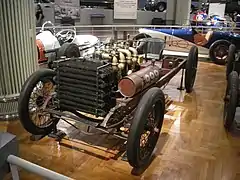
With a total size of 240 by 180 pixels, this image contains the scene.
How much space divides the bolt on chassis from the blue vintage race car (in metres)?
4.16

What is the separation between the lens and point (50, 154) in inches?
109

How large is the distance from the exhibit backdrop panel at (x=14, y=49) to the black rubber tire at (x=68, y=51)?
4.37ft

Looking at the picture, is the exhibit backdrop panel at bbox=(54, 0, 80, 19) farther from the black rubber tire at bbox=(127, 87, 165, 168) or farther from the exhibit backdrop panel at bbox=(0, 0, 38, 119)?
the black rubber tire at bbox=(127, 87, 165, 168)

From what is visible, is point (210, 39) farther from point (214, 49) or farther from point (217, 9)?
point (217, 9)

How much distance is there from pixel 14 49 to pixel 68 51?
5.77 feet

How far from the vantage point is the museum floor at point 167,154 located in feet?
8.20

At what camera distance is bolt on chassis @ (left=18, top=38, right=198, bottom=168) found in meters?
2.59

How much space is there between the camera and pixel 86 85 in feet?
8.89

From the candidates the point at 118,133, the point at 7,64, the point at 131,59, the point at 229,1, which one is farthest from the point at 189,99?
the point at 229,1

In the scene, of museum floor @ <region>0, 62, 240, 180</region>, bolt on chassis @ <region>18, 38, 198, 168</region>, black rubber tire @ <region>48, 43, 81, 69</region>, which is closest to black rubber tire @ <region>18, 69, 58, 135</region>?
bolt on chassis @ <region>18, 38, 198, 168</region>

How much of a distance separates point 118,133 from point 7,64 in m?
1.67

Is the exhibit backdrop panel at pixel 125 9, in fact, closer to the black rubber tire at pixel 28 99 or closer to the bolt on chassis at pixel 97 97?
the bolt on chassis at pixel 97 97

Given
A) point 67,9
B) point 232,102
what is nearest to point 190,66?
point 232,102

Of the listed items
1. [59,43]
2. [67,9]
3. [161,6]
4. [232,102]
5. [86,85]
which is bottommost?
[232,102]
